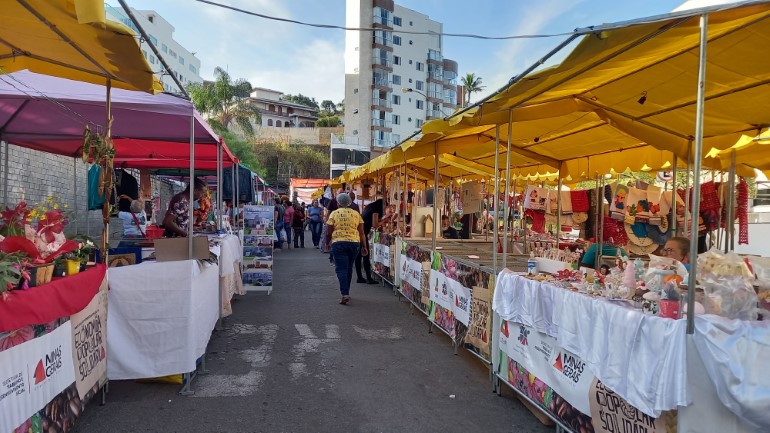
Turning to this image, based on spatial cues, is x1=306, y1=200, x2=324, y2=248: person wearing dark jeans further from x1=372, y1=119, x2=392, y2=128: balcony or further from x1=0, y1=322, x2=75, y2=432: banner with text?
x1=372, y1=119, x2=392, y2=128: balcony

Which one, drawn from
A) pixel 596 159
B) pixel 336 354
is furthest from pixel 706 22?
pixel 596 159

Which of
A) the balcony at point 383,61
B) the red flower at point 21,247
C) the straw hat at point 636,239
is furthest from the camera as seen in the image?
Answer: the balcony at point 383,61

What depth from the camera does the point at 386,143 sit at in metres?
68.6

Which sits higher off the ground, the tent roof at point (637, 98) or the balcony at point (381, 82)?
the balcony at point (381, 82)

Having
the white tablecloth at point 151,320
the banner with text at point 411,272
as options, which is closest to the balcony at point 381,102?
the banner with text at point 411,272

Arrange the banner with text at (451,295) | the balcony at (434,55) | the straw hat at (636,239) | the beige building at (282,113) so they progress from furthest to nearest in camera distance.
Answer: the beige building at (282,113), the balcony at (434,55), the straw hat at (636,239), the banner with text at (451,295)

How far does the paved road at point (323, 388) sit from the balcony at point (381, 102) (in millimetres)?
62691

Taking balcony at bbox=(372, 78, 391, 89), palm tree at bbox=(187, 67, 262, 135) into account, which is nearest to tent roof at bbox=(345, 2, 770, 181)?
palm tree at bbox=(187, 67, 262, 135)

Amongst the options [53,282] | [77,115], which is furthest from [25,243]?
[77,115]

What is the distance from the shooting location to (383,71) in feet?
224

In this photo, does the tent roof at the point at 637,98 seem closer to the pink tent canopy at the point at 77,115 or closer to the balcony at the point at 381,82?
the pink tent canopy at the point at 77,115

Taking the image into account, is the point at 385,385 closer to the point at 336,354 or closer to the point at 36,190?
the point at 336,354

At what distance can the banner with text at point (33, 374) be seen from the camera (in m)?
2.75

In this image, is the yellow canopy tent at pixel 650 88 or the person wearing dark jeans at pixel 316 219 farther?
the person wearing dark jeans at pixel 316 219
